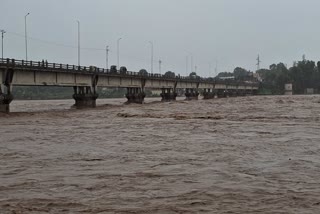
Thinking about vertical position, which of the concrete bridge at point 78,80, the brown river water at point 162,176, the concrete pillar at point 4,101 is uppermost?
the concrete bridge at point 78,80

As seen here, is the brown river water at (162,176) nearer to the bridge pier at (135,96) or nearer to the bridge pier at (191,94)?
→ the bridge pier at (135,96)

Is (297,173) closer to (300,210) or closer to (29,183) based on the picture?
(300,210)

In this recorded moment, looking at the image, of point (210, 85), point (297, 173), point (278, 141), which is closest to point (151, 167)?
point (297, 173)

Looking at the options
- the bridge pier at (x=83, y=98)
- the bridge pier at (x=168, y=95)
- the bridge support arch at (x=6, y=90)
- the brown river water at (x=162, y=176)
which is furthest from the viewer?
the bridge pier at (x=168, y=95)

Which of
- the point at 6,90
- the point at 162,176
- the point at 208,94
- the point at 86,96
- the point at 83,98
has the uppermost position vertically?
the point at 6,90

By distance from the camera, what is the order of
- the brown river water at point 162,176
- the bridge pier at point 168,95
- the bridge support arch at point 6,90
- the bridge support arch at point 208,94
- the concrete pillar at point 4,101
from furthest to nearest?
the bridge support arch at point 208,94 < the bridge pier at point 168,95 < the bridge support arch at point 6,90 < the concrete pillar at point 4,101 < the brown river water at point 162,176

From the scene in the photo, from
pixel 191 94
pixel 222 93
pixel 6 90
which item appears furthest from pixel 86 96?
pixel 222 93

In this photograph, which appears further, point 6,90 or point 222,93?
point 222,93

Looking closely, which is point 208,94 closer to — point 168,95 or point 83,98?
point 168,95

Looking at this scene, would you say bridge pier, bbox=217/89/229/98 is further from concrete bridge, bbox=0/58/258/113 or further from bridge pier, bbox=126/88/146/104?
bridge pier, bbox=126/88/146/104

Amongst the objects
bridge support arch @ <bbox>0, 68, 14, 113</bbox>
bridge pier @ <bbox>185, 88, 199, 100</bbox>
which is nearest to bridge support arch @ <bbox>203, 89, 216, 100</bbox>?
bridge pier @ <bbox>185, 88, 199, 100</bbox>

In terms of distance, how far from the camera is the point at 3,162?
1659cm

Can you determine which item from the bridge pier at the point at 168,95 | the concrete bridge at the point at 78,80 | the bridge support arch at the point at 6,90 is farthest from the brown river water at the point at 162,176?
the bridge pier at the point at 168,95

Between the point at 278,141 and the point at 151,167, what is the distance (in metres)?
9.50
